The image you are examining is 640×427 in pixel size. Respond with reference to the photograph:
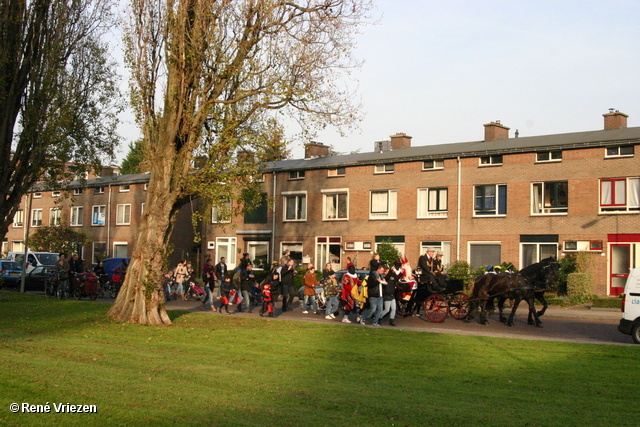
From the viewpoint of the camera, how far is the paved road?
1967cm

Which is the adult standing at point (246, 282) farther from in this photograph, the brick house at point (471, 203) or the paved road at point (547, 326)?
the brick house at point (471, 203)

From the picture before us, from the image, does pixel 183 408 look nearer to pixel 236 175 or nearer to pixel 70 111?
pixel 236 175

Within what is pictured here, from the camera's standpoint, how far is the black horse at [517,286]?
21.8 meters

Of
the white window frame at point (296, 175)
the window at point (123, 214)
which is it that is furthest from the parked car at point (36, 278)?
the window at point (123, 214)

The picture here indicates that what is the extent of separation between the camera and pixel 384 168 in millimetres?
43656

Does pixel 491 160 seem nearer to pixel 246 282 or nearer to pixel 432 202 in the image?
pixel 432 202

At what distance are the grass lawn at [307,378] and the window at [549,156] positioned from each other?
20.9 m

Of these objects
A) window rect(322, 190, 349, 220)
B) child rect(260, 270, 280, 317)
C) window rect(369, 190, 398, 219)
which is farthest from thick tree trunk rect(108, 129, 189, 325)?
window rect(322, 190, 349, 220)

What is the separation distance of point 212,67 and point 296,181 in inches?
1093

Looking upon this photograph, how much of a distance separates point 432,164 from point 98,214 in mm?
33923

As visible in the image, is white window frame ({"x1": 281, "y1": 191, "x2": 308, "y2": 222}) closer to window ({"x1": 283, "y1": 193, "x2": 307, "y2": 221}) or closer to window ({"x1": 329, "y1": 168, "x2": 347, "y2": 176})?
window ({"x1": 283, "y1": 193, "x2": 307, "y2": 221})

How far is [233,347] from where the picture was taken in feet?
51.3

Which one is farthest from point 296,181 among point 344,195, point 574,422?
point 574,422

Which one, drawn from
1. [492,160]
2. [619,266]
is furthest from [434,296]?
[492,160]
